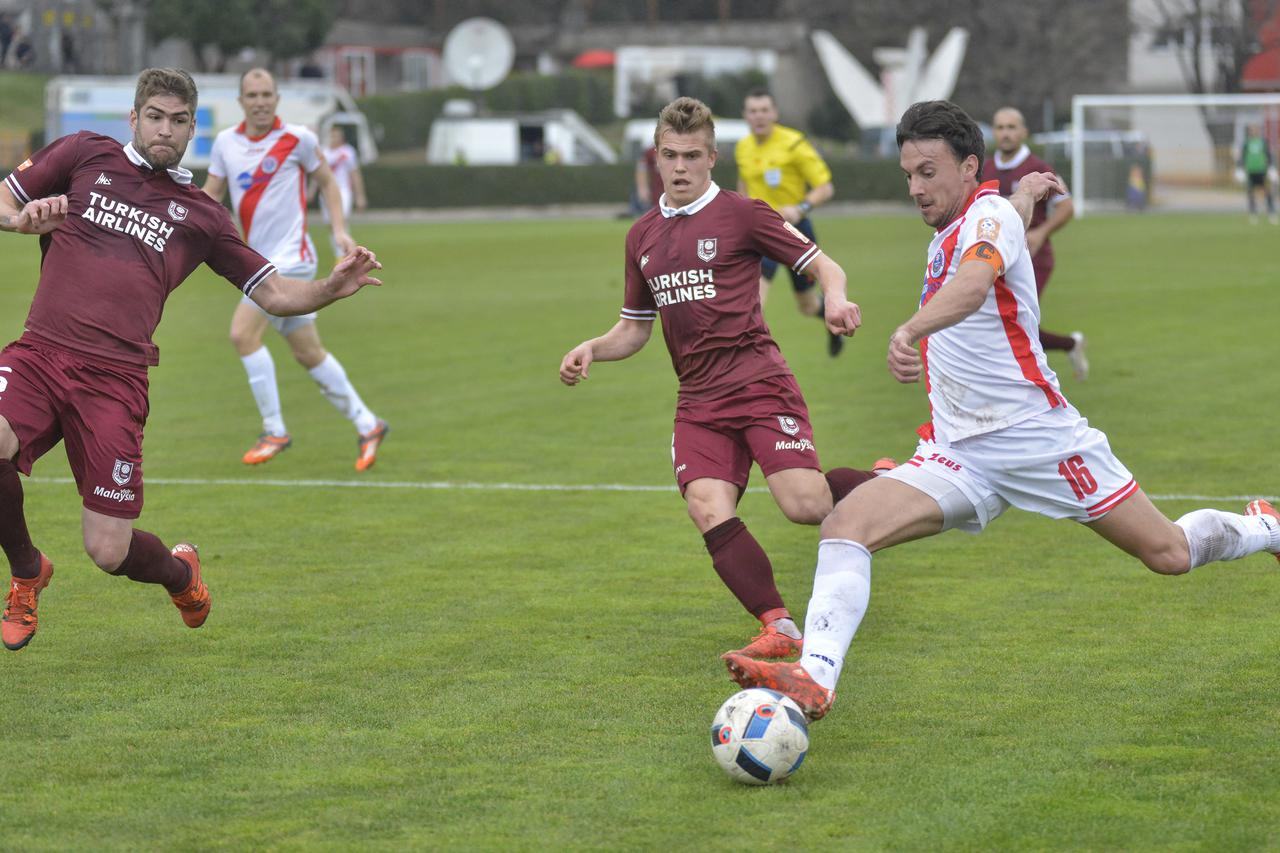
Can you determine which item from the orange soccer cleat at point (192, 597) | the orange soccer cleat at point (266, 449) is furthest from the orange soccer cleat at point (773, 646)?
the orange soccer cleat at point (266, 449)

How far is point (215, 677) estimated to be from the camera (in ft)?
20.6

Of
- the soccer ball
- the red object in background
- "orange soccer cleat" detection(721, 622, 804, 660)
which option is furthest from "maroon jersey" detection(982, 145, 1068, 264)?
the red object in background

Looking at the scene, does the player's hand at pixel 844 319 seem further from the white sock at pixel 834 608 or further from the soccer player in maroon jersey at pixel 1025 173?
the soccer player in maroon jersey at pixel 1025 173

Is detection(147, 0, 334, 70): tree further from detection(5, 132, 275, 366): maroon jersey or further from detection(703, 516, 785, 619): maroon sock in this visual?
detection(703, 516, 785, 619): maroon sock

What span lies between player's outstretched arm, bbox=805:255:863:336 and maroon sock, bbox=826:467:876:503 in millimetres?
745

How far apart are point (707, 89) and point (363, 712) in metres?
67.4

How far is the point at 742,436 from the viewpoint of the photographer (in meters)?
6.64

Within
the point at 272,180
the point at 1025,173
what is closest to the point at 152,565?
the point at 272,180

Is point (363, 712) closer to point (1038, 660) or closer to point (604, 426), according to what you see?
point (1038, 660)

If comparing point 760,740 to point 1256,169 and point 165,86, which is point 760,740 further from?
point 1256,169

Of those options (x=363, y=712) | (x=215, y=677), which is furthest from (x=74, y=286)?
(x=363, y=712)

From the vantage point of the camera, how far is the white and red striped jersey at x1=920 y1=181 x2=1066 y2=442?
5.63 metres

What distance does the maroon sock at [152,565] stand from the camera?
6.51 meters

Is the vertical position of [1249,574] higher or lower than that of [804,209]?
lower
